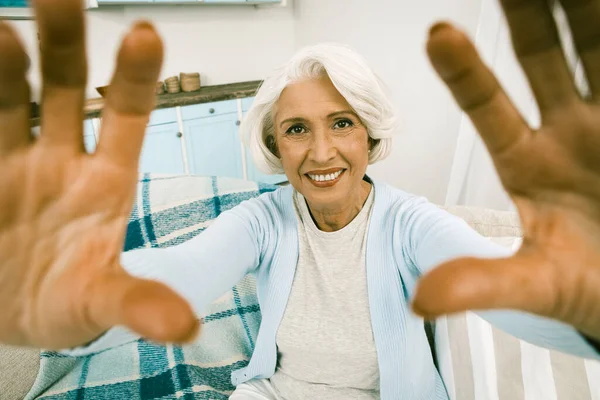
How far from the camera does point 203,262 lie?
754 millimetres

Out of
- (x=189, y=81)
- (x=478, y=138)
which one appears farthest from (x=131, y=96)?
(x=189, y=81)

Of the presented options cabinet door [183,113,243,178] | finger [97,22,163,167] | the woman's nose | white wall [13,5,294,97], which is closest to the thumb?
finger [97,22,163,167]

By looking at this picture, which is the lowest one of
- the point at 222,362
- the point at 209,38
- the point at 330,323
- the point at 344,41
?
the point at 222,362

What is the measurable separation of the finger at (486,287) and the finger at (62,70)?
39 centimetres

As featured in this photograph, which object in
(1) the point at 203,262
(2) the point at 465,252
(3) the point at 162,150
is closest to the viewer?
(2) the point at 465,252

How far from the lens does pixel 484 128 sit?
15.4 inches

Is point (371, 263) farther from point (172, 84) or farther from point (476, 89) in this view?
point (172, 84)

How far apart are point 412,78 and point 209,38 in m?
2.10

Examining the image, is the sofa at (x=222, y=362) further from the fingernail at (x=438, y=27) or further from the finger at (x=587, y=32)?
the fingernail at (x=438, y=27)

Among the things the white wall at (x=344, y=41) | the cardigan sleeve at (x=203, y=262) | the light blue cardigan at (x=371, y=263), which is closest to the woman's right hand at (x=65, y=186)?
the cardigan sleeve at (x=203, y=262)

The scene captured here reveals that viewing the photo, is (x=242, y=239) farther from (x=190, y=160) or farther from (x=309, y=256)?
(x=190, y=160)

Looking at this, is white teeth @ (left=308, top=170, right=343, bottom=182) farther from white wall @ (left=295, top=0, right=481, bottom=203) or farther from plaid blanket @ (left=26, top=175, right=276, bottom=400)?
white wall @ (left=295, top=0, right=481, bottom=203)

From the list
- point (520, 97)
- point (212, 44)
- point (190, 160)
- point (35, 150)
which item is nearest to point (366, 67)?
point (35, 150)

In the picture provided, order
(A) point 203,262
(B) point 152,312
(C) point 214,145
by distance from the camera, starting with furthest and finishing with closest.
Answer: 1. (C) point 214,145
2. (A) point 203,262
3. (B) point 152,312
